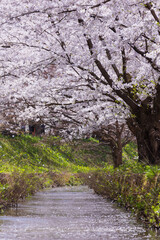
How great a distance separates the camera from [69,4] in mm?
10875

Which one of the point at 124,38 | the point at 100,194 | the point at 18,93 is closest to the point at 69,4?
the point at 124,38

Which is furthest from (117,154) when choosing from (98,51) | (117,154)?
(98,51)

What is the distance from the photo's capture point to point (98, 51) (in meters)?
12.5

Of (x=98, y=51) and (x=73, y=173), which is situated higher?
(x=98, y=51)

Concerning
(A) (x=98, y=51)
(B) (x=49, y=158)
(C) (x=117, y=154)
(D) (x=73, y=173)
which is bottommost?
(D) (x=73, y=173)

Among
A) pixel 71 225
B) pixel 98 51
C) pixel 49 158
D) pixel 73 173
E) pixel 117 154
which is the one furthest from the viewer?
pixel 49 158

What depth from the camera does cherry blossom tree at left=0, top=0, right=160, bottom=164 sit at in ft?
38.1

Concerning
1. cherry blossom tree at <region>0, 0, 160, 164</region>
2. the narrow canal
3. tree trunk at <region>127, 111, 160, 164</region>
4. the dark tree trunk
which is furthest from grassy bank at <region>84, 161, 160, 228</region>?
the dark tree trunk

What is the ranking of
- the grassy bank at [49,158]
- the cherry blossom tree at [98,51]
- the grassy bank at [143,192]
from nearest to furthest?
the grassy bank at [143,192], the cherry blossom tree at [98,51], the grassy bank at [49,158]

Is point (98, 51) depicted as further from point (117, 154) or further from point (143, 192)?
point (117, 154)

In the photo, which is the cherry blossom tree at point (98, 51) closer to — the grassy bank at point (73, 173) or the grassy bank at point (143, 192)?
the grassy bank at point (73, 173)

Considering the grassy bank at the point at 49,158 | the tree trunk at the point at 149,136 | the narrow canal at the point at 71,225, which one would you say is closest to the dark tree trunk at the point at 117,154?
the grassy bank at the point at 49,158

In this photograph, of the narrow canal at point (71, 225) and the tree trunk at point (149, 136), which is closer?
the narrow canal at point (71, 225)

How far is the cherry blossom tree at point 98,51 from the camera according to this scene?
11.6 m
